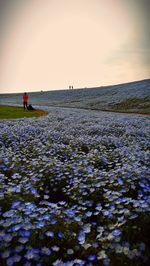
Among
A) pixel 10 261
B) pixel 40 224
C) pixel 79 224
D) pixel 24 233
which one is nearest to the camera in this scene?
pixel 10 261

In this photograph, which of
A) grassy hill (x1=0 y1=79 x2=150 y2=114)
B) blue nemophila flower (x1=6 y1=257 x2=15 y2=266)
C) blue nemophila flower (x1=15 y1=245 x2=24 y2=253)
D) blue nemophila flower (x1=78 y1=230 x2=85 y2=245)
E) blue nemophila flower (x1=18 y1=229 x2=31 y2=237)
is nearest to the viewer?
blue nemophila flower (x1=6 y1=257 x2=15 y2=266)

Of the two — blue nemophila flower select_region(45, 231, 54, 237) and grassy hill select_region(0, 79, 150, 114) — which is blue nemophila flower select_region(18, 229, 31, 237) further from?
grassy hill select_region(0, 79, 150, 114)

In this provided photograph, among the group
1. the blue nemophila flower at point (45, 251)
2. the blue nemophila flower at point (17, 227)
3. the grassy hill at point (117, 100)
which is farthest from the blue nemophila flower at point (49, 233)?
the grassy hill at point (117, 100)

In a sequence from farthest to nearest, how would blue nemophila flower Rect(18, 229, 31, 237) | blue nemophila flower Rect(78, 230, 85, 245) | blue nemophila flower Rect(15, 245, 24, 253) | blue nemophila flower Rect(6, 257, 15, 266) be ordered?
blue nemophila flower Rect(78, 230, 85, 245)
blue nemophila flower Rect(18, 229, 31, 237)
blue nemophila flower Rect(15, 245, 24, 253)
blue nemophila flower Rect(6, 257, 15, 266)

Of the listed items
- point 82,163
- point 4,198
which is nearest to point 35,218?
point 4,198

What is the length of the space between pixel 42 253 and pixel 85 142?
5185 mm

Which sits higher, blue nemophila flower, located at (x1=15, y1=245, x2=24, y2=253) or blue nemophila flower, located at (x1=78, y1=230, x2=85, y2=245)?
blue nemophila flower, located at (x1=15, y1=245, x2=24, y2=253)

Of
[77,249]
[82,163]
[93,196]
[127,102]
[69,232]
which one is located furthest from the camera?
[127,102]

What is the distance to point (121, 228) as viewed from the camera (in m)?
2.92

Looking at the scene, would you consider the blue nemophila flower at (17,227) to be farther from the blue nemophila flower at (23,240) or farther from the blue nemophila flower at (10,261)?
the blue nemophila flower at (10,261)

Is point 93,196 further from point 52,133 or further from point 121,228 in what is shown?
point 52,133

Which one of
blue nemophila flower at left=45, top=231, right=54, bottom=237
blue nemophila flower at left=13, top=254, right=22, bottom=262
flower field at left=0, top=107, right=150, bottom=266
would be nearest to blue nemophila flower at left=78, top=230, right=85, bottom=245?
flower field at left=0, top=107, right=150, bottom=266

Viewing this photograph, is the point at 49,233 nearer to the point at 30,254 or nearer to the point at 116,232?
the point at 30,254

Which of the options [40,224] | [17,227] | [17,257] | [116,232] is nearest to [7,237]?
→ [17,227]
